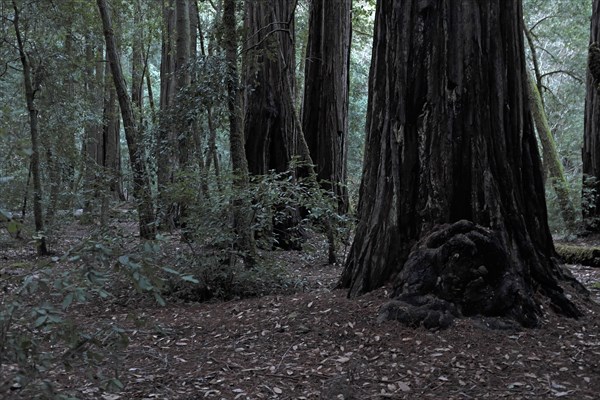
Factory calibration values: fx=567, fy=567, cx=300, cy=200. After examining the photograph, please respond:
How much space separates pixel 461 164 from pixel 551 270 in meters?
1.22

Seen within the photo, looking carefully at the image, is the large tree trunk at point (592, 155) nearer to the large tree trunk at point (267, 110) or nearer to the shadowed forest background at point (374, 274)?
the shadowed forest background at point (374, 274)

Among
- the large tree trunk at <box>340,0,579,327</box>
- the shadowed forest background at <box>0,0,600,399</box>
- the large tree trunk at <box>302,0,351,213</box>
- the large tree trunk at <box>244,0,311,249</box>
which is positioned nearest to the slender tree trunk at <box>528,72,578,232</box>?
the large tree trunk at <box>302,0,351,213</box>

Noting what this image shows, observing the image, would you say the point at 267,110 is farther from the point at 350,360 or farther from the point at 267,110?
the point at 350,360

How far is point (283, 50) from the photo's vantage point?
10352 mm

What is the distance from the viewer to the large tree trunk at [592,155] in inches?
437

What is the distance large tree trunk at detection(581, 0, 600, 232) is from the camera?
11102 millimetres

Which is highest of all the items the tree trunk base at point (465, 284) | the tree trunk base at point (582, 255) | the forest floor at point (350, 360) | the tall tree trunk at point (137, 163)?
the tall tree trunk at point (137, 163)

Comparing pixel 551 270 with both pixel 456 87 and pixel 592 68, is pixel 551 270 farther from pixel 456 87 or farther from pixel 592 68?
pixel 592 68

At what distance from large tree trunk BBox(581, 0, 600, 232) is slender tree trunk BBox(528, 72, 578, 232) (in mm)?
379

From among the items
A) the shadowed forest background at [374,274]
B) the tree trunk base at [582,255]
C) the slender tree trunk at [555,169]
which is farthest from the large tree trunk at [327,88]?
the tree trunk base at [582,255]

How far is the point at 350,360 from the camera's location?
397cm

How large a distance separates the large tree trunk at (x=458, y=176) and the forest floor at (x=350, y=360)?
0.72ft

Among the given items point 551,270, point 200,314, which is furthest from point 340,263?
point 551,270

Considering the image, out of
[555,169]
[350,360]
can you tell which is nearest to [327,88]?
[555,169]
